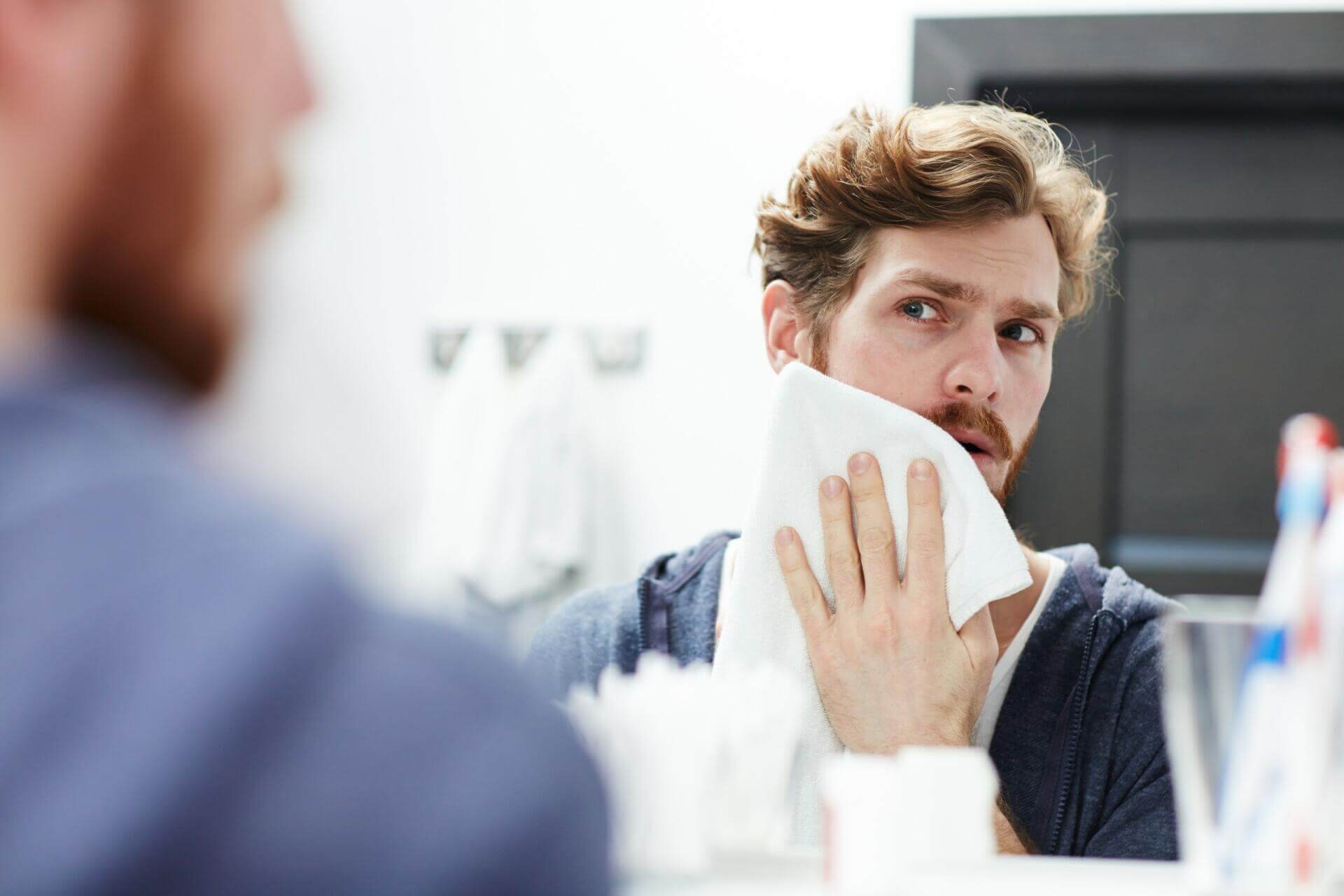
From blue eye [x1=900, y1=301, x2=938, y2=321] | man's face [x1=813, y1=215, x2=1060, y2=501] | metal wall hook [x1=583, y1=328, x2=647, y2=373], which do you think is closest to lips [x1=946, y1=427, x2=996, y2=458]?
man's face [x1=813, y1=215, x2=1060, y2=501]

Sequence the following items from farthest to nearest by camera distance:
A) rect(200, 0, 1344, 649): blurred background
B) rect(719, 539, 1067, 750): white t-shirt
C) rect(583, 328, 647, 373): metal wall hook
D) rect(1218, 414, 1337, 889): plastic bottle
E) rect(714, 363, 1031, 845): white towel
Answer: rect(583, 328, 647, 373): metal wall hook → rect(200, 0, 1344, 649): blurred background → rect(719, 539, 1067, 750): white t-shirt → rect(714, 363, 1031, 845): white towel → rect(1218, 414, 1337, 889): plastic bottle

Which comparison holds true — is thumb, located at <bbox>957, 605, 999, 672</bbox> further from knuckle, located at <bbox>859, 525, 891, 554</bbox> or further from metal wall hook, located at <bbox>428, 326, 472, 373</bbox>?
metal wall hook, located at <bbox>428, 326, 472, 373</bbox>

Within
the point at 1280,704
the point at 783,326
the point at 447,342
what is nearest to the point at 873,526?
the point at 783,326

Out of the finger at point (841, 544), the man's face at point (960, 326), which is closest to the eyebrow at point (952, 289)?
the man's face at point (960, 326)

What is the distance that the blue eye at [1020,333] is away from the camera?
3.36 feet

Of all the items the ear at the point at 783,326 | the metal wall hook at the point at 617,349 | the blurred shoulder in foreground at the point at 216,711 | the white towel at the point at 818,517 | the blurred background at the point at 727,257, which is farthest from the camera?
the metal wall hook at the point at 617,349

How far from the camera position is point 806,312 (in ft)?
3.58

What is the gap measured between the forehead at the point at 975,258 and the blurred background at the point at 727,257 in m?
0.65

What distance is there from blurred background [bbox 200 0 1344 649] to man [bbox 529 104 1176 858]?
0.54m

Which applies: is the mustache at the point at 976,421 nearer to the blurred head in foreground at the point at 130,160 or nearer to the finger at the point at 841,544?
the finger at the point at 841,544

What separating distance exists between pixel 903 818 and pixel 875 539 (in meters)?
0.41

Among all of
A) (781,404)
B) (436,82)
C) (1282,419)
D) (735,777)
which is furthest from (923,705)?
(436,82)

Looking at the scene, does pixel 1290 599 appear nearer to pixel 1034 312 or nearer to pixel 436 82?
pixel 1034 312

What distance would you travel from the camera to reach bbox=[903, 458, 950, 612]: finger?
83 centimetres
